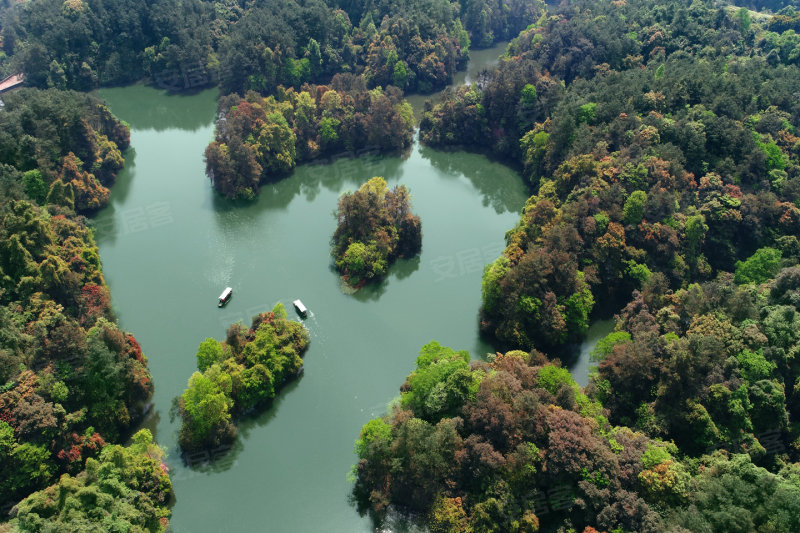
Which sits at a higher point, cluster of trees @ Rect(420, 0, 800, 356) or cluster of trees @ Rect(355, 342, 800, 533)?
cluster of trees @ Rect(420, 0, 800, 356)

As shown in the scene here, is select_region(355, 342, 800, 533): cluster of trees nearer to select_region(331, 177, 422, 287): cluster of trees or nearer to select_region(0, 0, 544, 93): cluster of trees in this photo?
select_region(331, 177, 422, 287): cluster of trees

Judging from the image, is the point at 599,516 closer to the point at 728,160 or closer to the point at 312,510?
the point at 312,510

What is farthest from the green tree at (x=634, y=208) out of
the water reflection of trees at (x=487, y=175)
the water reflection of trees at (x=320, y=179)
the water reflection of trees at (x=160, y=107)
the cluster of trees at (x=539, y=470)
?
the water reflection of trees at (x=160, y=107)

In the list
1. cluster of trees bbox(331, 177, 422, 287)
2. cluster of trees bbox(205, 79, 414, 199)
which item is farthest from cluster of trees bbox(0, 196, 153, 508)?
cluster of trees bbox(331, 177, 422, 287)

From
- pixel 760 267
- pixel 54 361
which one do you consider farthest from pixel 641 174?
pixel 54 361

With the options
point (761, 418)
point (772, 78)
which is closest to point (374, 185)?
point (761, 418)
